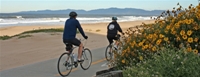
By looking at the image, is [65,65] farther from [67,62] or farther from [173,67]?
[173,67]

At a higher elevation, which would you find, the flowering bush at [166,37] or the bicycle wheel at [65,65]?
the flowering bush at [166,37]

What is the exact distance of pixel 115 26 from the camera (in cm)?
1204

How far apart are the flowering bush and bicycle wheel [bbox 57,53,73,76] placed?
9.91ft

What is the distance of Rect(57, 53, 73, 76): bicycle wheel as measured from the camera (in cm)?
934

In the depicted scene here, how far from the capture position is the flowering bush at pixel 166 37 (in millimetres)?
5966

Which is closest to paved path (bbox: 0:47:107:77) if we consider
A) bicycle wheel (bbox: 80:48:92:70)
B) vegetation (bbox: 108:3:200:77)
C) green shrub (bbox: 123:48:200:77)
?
bicycle wheel (bbox: 80:48:92:70)

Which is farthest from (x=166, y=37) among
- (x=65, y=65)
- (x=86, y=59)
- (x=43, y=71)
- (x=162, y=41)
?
(x=43, y=71)

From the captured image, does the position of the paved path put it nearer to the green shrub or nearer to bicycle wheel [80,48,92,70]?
bicycle wheel [80,48,92,70]

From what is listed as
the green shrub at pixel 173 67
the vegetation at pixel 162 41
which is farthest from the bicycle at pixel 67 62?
the green shrub at pixel 173 67

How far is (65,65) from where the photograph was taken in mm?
9461

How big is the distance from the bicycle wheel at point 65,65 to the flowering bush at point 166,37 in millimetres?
3021

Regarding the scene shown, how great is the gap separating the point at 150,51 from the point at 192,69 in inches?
68.8

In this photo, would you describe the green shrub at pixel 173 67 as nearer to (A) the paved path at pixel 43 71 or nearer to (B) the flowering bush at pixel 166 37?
(B) the flowering bush at pixel 166 37

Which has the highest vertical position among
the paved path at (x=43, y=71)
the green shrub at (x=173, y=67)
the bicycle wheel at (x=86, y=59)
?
the green shrub at (x=173, y=67)
